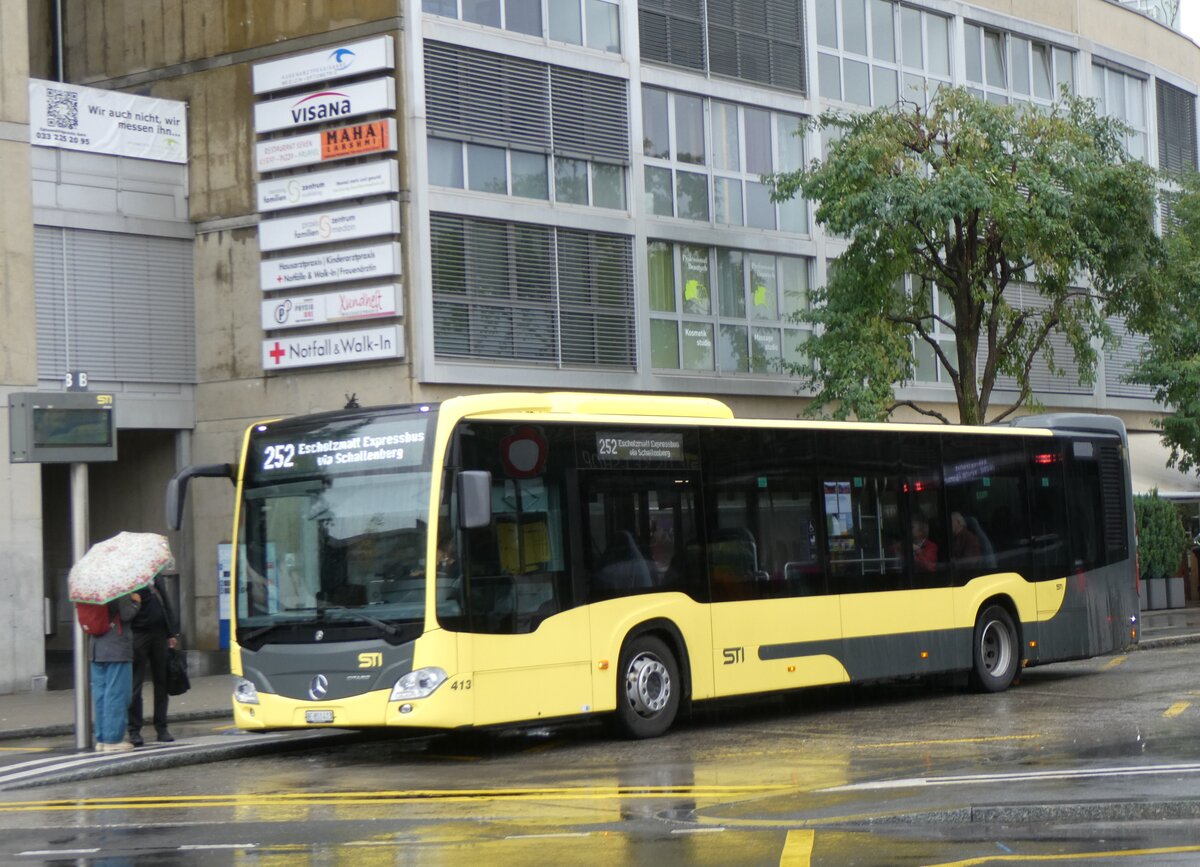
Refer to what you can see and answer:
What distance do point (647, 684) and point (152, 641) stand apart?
13.9 feet

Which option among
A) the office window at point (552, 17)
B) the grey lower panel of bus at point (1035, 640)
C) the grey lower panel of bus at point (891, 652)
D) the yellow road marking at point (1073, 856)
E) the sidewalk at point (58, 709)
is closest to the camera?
the yellow road marking at point (1073, 856)

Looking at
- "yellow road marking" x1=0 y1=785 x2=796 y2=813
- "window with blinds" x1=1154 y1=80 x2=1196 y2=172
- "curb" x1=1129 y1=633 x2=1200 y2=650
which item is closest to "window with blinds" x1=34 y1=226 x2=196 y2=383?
"yellow road marking" x1=0 y1=785 x2=796 y2=813

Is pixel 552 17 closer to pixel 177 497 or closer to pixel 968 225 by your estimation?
pixel 968 225

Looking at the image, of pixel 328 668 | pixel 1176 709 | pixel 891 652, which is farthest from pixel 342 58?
pixel 1176 709

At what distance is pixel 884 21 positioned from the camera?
115ft

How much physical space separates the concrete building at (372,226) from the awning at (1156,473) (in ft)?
37.3

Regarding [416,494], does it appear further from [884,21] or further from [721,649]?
[884,21]

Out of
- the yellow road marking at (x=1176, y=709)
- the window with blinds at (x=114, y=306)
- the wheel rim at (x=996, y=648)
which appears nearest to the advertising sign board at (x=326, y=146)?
the window with blinds at (x=114, y=306)

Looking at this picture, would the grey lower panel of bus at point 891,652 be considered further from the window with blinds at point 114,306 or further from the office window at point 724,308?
the window with blinds at point 114,306

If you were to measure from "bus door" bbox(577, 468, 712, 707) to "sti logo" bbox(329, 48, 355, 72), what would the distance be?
1250cm

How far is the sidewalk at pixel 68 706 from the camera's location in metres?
18.0

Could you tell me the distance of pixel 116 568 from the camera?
49.3 ft

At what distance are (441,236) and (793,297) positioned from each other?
8564 millimetres

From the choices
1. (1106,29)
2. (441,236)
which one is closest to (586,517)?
(441,236)
